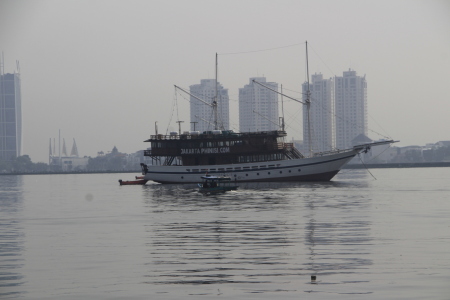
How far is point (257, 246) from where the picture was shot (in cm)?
3097

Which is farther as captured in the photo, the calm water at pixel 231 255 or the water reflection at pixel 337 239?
the water reflection at pixel 337 239

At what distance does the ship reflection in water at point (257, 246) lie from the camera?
23.8 m

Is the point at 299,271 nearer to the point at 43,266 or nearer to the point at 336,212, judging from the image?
the point at 43,266

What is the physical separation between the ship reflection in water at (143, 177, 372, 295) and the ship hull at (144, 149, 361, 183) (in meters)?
47.4

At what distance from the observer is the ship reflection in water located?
935 inches

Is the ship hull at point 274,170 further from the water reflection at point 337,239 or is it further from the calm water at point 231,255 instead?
the calm water at point 231,255

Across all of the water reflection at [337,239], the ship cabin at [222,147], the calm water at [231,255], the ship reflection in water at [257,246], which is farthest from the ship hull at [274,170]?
the calm water at [231,255]

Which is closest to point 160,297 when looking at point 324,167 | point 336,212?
point 336,212

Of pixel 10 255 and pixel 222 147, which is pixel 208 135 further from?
pixel 10 255

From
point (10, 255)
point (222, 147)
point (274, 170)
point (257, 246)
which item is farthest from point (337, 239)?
point (222, 147)

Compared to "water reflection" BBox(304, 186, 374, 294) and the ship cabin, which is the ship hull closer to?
the ship cabin

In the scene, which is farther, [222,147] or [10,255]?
[222,147]

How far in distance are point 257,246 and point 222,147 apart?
240 ft

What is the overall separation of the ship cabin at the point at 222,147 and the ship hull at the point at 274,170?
1175mm
